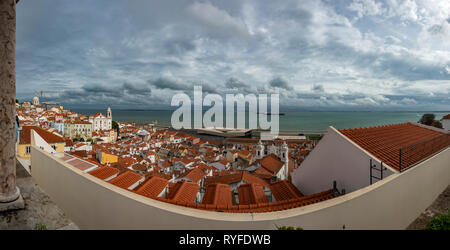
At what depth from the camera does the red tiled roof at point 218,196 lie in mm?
3754

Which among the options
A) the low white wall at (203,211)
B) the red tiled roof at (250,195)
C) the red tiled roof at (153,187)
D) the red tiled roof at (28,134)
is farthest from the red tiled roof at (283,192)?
the red tiled roof at (28,134)

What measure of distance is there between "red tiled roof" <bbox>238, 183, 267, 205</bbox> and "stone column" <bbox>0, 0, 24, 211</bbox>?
3316 millimetres

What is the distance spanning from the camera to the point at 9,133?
2412 mm

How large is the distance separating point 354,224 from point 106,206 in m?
3.24

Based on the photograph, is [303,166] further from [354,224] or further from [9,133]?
[9,133]

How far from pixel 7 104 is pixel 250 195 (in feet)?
12.9

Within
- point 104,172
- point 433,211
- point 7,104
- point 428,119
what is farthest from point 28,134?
point 428,119

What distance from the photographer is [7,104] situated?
2.37 metres

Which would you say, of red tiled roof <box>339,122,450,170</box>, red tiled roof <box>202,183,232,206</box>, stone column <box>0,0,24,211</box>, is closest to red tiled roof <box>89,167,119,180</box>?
stone column <box>0,0,24,211</box>

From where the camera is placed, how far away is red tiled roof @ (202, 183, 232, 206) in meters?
3.75

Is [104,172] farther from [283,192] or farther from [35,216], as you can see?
[283,192]

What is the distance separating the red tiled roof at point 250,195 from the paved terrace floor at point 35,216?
2.77 m
